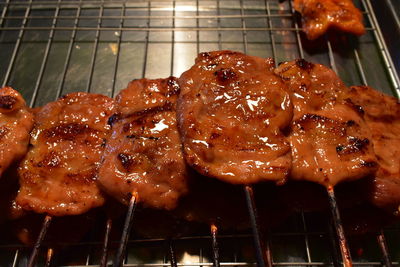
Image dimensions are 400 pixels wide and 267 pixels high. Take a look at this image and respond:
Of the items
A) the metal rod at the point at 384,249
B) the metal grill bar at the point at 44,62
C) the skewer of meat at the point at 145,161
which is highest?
the metal grill bar at the point at 44,62

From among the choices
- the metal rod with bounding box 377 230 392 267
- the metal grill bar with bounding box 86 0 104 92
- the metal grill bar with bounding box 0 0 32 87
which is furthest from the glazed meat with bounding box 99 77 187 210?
the metal grill bar with bounding box 0 0 32 87

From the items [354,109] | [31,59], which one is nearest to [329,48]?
[354,109]

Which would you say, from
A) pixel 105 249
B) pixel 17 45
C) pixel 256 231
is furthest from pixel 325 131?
pixel 17 45

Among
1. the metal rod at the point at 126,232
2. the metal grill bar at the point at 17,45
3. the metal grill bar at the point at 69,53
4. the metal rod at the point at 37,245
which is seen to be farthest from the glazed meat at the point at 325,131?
the metal grill bar at the point at 17,45

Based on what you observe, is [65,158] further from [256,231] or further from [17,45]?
[17,45]

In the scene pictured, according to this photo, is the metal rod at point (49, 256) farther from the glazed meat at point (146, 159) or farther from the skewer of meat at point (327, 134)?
the skewer of meat at point (327, 134)

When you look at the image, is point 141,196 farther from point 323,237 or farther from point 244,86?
point 323,237
